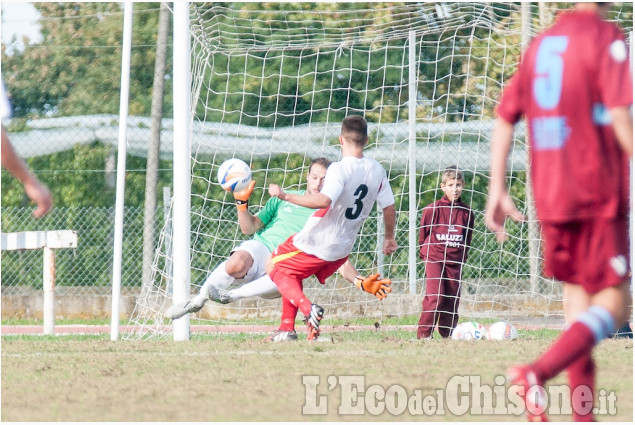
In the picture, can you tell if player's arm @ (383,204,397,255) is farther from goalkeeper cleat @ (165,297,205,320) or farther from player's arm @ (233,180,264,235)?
goalkeeper cleat @ (165,297,205,320)

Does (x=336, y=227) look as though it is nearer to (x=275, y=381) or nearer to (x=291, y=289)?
(x=291, y=289)

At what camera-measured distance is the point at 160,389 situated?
4398 millimetres

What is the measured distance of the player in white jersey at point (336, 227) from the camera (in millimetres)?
6891

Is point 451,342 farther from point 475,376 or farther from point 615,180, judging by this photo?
point 615,180

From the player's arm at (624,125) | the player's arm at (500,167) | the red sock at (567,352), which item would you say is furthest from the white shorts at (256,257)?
the player's arm at (624,125)

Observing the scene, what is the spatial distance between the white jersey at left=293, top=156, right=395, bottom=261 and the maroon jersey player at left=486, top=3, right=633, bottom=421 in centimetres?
339

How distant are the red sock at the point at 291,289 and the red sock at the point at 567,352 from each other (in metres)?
3.62

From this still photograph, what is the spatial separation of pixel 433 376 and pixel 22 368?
91.8 inches

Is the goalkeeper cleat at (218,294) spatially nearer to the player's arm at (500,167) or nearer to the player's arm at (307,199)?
the player's arm at (307,199)

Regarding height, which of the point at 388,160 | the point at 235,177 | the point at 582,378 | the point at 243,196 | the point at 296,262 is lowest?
the point at 582,378

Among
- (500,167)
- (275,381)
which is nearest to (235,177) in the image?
(275,381)

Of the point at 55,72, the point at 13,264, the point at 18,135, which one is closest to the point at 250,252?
the point at 13,264

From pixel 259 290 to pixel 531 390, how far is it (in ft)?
14.8

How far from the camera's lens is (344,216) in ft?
23.3
